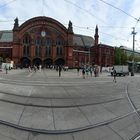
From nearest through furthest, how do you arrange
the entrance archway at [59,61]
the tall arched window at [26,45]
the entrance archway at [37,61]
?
the tall arched window at [26,45]
the entrance archway at [37,61]
the entrance archway at [59,61]

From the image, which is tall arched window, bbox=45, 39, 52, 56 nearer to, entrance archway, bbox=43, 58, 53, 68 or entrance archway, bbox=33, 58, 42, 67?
entrance archway, bbox=43, 58, 53, 68

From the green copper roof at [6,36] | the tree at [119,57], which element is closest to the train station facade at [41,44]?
the green copper roof at [6,36]

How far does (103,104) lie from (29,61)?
263 feet

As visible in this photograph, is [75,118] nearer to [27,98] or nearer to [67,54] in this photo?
[27,98]

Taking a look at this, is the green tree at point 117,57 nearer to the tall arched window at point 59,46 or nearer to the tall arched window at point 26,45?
the tall arched window at point 59,46

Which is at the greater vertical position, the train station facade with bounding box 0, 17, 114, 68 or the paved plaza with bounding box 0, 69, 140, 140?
the train station facade with bounding box 0, 17, 114, 68

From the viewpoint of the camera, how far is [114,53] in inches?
4269

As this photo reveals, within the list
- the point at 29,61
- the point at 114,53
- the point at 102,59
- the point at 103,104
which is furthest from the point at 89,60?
the point at 103,104

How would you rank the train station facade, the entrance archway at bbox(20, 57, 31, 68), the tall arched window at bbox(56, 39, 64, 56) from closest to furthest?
the train station facade
the entrance archway at bbox(20, 57, 31, 68)
the tall arched window at bbox(56, 39, 64, 56)

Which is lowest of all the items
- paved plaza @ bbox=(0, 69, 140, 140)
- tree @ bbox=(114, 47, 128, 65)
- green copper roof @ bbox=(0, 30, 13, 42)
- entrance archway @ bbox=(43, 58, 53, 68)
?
paved plaza @ bbox=(0, 69, 140, 140)

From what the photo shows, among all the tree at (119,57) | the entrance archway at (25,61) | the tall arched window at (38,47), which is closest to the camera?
the entrance archway at (25,61)

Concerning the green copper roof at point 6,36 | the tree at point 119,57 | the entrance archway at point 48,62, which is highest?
the green copper roof at point 6,36

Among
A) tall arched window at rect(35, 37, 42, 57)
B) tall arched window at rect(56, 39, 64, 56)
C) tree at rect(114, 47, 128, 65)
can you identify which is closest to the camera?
tall arched window at rect(35, 37, 42, 57)

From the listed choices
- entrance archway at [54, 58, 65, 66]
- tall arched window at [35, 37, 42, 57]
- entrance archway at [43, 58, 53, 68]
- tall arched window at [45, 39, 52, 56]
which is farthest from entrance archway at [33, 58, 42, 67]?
entrance archway at [54, 58, 65, 66]
